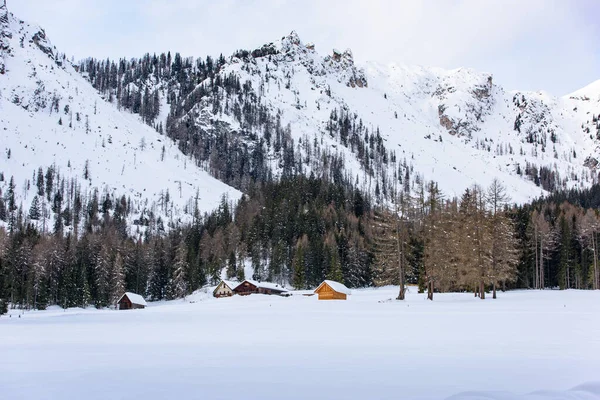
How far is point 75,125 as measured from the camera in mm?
195750

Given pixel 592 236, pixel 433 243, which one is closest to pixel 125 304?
pixel 433 243

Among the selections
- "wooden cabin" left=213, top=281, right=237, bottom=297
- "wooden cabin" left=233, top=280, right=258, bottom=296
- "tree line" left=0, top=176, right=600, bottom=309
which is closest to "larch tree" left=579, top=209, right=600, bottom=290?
"tree line" left=0, top=176, right=600, bottom=309

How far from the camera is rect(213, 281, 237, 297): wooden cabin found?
82.0 meters

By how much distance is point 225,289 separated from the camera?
82.8 m

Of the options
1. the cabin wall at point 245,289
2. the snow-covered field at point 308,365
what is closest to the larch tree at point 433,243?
the snow-covered field at point 308,365

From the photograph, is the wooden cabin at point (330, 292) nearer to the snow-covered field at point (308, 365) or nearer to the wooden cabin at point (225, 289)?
the wooden cabin at point (225, 289)

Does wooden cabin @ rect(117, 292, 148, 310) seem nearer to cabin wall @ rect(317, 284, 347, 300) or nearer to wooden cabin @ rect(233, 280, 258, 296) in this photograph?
wooden cabin @ rect(233, 280, 258, 296)

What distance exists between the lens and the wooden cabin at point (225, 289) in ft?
269

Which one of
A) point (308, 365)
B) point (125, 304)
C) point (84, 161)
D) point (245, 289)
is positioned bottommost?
point (125, 304)

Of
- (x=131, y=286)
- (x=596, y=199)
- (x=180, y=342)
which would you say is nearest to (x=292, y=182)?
(x=131, y=286)

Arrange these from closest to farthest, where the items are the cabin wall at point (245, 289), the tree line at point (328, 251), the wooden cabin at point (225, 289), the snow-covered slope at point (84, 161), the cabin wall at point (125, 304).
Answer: the tree line at point (328, 251) → the cabin wall at point (125, 304) → the cabin wall at point (245, 289) → the wooden cabin at point (225, 289) → the snow-covered slope at point (84, 161)

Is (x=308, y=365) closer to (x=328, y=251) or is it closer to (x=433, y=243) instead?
(x=433, y=243)

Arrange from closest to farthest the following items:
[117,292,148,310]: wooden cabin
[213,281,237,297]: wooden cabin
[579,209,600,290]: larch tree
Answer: [579,209,600,290]: larch tree, [117,292,148,310]: wooden cabin, [213,281,237,297]: wooden cabin

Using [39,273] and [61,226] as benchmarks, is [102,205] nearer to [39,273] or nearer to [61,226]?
[61,226]
